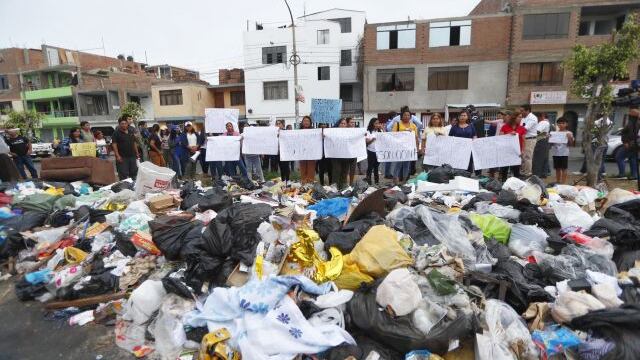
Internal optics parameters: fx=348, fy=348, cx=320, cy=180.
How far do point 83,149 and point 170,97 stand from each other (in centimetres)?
2467

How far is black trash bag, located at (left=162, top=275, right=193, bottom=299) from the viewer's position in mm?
2924

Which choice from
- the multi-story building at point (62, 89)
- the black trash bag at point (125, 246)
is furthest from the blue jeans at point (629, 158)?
the multi-story building at point (62, 89)

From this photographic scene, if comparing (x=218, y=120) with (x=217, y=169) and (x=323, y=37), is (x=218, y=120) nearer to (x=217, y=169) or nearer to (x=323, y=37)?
(x=217, y=169)

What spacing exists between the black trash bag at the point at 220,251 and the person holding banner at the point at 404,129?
403 cm

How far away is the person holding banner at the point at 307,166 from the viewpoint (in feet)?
23.0

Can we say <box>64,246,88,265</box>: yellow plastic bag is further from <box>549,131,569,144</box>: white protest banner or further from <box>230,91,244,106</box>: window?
<box>230,91,244,106</box>: window

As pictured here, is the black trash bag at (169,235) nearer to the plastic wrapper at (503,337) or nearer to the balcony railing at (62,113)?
the plastic wrapper at (503,337)

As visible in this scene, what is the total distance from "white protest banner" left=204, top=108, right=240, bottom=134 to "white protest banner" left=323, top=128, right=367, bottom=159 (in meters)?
2.47

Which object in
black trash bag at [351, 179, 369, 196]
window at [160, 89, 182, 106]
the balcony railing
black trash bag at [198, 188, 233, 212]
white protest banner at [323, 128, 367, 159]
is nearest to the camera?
black trash bag at [198, 188, 233, 212]

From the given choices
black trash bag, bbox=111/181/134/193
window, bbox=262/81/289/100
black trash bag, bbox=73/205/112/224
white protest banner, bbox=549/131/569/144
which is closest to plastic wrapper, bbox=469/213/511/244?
white protest banner, bbox=549/131/569/144

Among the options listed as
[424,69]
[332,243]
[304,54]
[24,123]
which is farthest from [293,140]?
[24,123]

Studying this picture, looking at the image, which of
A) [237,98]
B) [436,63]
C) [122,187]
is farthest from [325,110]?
[237,98]

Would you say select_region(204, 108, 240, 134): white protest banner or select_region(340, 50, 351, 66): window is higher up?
select_region(340, 50, 351, 66): window

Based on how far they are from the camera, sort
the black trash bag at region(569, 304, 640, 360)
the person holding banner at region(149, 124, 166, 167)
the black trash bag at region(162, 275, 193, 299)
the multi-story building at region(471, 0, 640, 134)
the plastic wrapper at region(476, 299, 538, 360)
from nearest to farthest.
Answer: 1. the black trash bag at region(569, 304, 640, 360)
2. the plastic wrapper at region(476, 299, 538, 360)
3. the black trash bag at region(162, 275, 193, 299)
4. the person holding banner at region(149, 124, 166, 167)
5. the multi-story building at region(471, 0, 640, 134)
